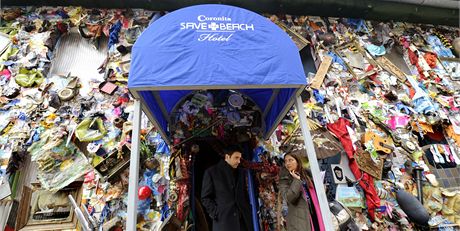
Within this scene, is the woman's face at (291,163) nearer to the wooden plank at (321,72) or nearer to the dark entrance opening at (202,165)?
the dark entrance opening at (202,165)

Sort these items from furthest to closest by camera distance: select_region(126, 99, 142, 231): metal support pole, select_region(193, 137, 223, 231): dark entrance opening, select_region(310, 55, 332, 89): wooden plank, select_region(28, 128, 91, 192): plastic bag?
select_region(310, 55, 332, 89): wooden plank, select_region(28, 128, 91, 192): plastic bag, select_region(193, 137, 223, 231): dark entrance opening, select_region(126, 99, 142, 231): metal support pole

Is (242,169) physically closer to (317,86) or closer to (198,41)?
(198,41)

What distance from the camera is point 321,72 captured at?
22.8 ft

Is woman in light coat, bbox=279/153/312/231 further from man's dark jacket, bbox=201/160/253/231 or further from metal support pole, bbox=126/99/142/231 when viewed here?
metal support pole, bbox=126/99/142/231

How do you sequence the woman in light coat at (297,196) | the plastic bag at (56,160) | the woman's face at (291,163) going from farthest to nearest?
the plastic bag at (56,160), the woman's face at (291,163), the woman in light coat at (297,196)

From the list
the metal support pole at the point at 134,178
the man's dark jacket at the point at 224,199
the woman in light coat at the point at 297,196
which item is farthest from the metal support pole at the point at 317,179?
the metal support pole at the point at 134,178

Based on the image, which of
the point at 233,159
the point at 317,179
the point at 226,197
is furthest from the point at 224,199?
the point at 317,179

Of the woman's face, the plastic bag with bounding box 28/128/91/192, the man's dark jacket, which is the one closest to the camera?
the man's dark jacket

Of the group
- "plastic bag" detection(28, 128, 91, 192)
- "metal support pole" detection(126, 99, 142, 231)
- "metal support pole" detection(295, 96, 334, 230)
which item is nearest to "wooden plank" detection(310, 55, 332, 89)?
"metal support pole" detection(295, 96, 334, 230)

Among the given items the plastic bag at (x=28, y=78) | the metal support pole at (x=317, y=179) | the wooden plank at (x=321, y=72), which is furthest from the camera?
the wooden plank at (x=321, y=72)

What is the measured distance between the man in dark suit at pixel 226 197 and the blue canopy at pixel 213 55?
4.18 ft

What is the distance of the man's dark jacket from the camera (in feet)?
11.0

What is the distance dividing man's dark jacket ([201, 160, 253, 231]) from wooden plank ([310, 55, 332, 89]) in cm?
406

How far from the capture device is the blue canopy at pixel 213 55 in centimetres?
285
